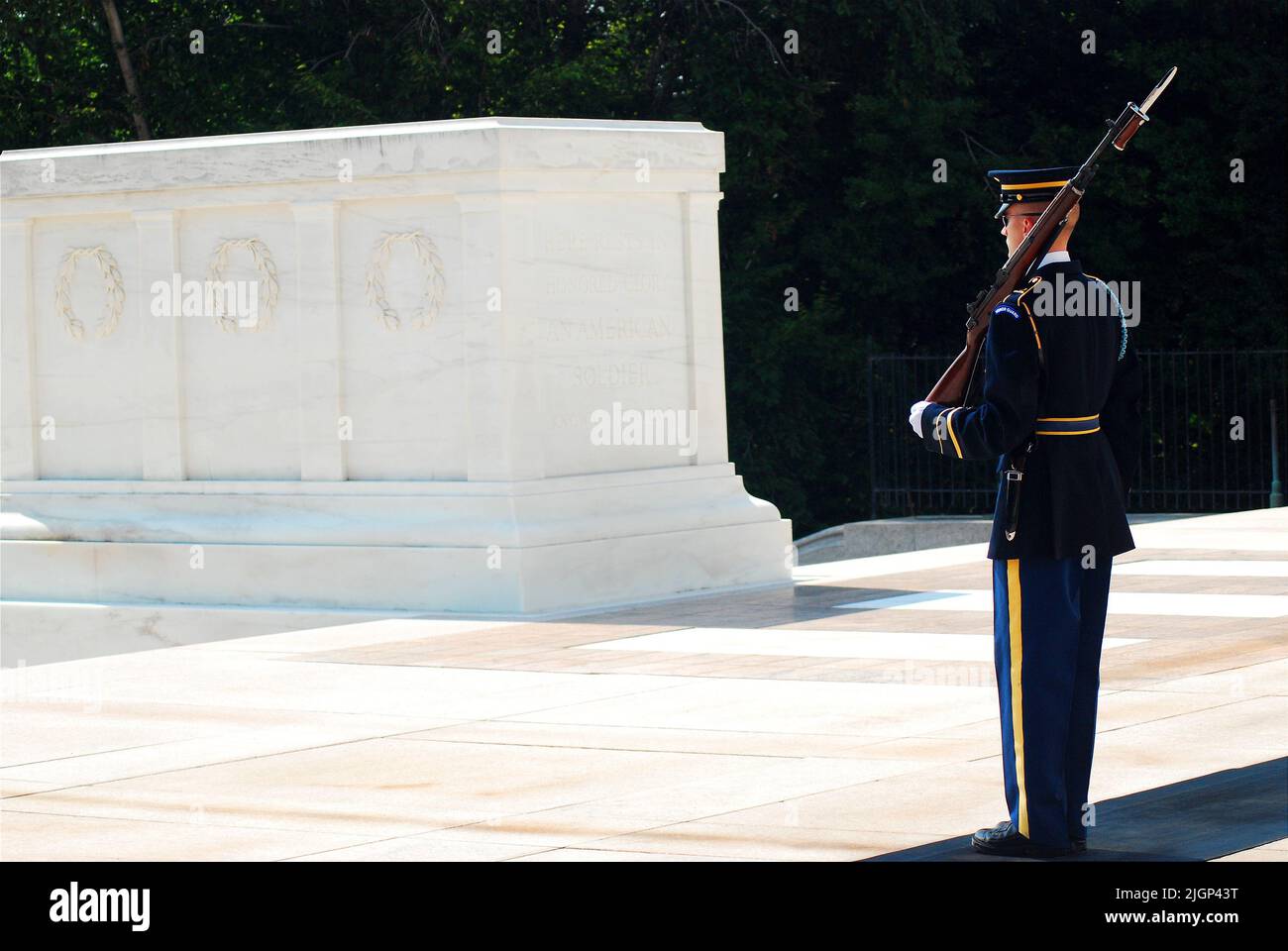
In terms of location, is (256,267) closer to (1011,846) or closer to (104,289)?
(104,289)

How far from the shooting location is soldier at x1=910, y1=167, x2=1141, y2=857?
5438 millimetres

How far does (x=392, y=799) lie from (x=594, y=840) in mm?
1005

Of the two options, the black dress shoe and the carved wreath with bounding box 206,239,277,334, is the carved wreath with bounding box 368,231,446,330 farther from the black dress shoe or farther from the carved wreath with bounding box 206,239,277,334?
the black dress shoe

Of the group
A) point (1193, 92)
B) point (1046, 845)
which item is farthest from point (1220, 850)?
point (1193, 92)

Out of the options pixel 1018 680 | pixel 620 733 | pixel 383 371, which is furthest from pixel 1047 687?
pixel 383 371

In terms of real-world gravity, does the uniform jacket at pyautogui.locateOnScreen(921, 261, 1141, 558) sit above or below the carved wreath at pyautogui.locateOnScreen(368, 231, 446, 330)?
below

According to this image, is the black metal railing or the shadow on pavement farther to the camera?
the black metal railing

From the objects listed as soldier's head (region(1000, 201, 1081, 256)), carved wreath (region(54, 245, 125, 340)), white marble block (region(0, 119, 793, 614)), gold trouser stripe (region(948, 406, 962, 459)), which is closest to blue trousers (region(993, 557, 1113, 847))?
gold trouser stripe (region(948, 406, 962, 459))

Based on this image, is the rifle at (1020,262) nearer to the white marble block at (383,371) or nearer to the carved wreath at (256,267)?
the white marble block at (383,371)

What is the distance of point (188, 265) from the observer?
42.7 ft

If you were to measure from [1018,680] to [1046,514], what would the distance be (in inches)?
17.9

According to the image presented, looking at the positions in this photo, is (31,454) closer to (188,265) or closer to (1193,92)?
(188,265)

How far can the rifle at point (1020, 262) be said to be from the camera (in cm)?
547

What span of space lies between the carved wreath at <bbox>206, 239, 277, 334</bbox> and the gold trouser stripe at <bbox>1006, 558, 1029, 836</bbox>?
7.97 metres
